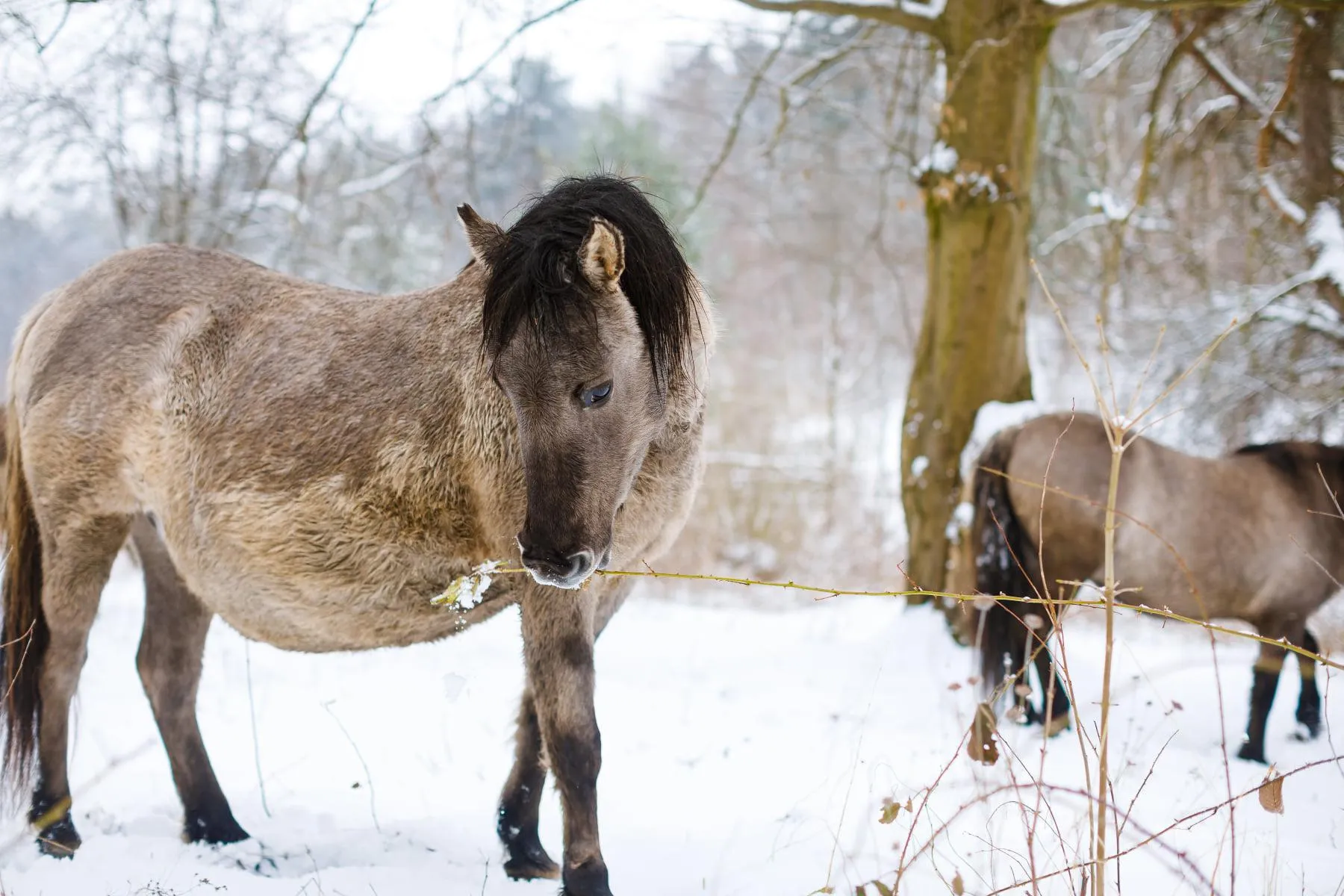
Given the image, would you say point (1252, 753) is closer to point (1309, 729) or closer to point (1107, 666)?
point (1309, 729)

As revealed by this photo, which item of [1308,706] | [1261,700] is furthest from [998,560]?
[1308,706]

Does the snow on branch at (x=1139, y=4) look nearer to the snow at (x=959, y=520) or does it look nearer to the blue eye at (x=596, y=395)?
the snow at (x=959, y=520)

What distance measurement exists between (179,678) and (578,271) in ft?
9.04

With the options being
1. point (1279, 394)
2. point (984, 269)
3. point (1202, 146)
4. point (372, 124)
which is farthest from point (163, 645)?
point (1279, 394)

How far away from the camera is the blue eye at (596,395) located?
2.55 meters

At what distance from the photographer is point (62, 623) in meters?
3.63

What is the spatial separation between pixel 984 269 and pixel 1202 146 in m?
2.61

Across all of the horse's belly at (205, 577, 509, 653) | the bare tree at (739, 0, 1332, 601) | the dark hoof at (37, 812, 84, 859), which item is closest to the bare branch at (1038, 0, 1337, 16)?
the bare tree at (739, 0, 1332, 601)

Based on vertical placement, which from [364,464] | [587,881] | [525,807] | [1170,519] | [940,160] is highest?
[940,160]

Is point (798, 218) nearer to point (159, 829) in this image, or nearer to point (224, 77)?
point (224, 77)

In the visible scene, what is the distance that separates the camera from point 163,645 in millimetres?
3910

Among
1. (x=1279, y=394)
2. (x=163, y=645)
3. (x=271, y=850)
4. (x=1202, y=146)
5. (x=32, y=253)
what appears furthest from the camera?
(x=32, y=253)

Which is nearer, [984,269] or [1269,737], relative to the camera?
[1269,737]

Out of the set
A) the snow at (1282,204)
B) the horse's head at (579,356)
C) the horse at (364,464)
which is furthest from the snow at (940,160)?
the horse's head at (579,356)
